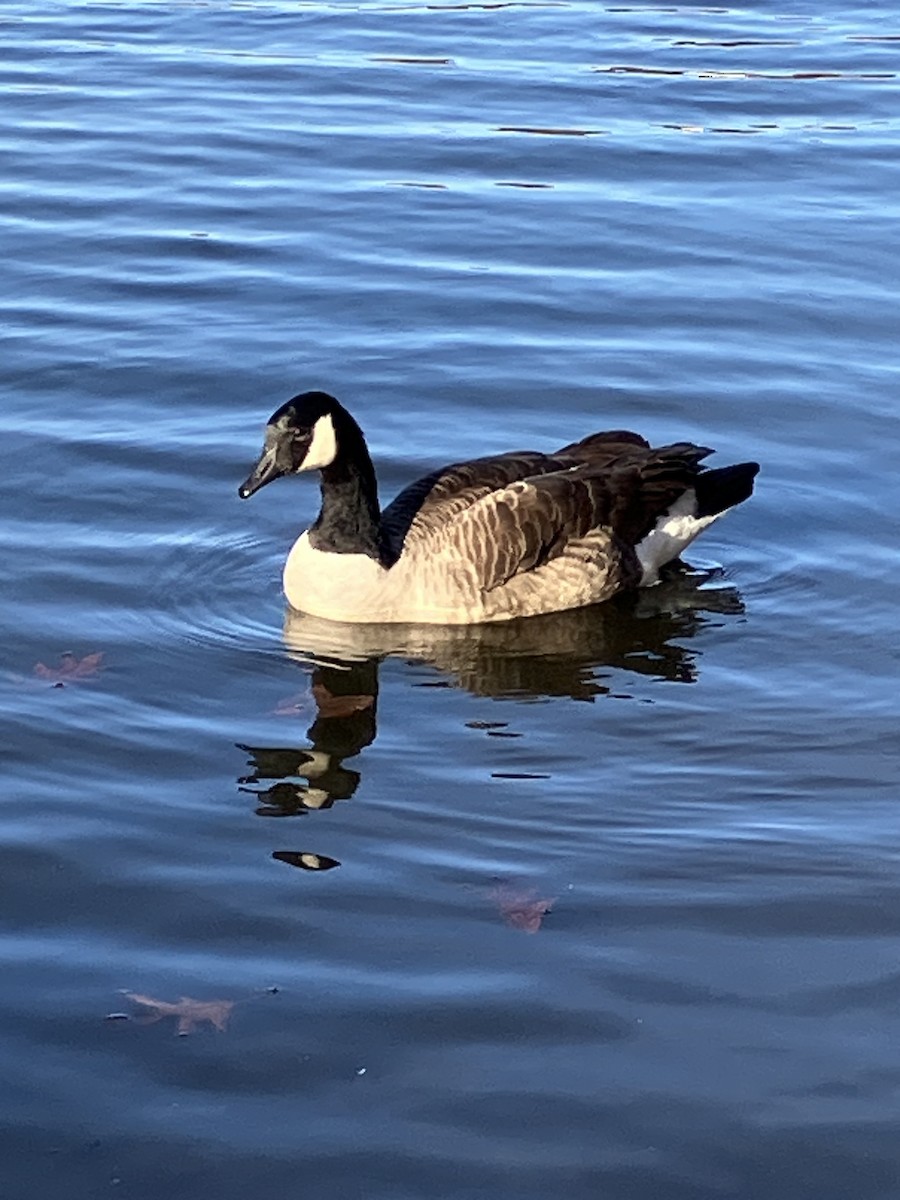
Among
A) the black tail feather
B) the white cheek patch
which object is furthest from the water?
the white cheek patch

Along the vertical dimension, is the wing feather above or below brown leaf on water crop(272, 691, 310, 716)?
above

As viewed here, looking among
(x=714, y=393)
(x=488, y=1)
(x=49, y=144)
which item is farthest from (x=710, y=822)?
(x=488, y=1)

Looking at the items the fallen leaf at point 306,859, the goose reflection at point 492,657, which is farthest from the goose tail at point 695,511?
the fallen leaf at point 306,859

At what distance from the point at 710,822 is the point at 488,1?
1821cm

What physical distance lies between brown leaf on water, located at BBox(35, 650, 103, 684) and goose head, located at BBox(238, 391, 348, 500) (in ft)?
3.81

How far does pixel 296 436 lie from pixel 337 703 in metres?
1.49

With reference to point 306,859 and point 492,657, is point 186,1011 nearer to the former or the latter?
point 306,859

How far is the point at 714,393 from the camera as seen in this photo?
42.7 feet

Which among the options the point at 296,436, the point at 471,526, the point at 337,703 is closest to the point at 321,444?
the point at 296,436

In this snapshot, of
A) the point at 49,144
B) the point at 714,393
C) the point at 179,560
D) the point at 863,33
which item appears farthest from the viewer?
the point at 863,33

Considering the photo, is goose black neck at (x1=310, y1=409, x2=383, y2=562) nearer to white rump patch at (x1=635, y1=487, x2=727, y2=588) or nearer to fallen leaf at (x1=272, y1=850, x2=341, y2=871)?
white rump patch at (x1=635, y1=487, x2=727, y2=588)

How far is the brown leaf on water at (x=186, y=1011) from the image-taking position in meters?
6.54

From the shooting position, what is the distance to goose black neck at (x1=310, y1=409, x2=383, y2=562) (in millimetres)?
10305

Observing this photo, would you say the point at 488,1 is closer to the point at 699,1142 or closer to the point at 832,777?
the point at 832,777
